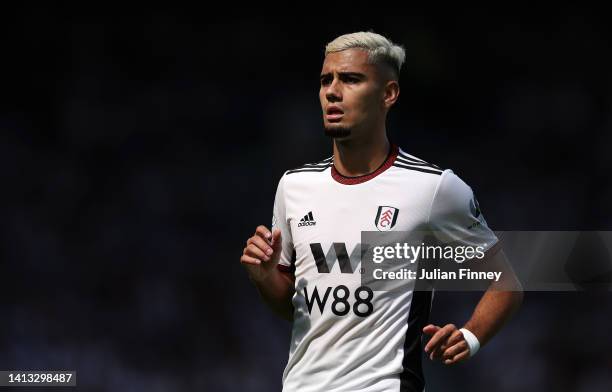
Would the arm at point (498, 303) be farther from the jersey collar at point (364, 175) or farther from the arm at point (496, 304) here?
the jersey collar at point (364, 175)

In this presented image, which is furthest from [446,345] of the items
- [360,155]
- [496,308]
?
[360,155]

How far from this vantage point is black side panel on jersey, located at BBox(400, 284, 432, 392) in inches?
150

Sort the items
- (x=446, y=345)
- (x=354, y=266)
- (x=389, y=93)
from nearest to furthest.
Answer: (x=446, y=345) → (x=354, y=266) → (x=389, y=93)

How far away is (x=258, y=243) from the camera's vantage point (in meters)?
3.82

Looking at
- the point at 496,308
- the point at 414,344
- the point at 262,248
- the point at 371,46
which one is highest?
the point at 371,46

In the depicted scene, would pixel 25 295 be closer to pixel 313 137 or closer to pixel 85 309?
pixel 85 309

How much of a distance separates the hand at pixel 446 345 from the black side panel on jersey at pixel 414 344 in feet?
0.70

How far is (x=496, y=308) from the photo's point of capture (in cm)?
400

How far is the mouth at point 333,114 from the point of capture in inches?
160

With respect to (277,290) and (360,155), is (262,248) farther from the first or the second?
(360,155)

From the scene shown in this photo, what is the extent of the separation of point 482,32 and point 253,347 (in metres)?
3.11

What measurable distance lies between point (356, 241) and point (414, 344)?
0.46 m

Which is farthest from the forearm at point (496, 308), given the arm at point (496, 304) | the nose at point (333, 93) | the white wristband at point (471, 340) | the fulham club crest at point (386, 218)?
the nose at point (333, 93)

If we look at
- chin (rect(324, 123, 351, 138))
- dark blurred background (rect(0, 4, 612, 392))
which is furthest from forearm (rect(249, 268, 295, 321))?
dark blurred background (rect(0, 4, 612, 392))
